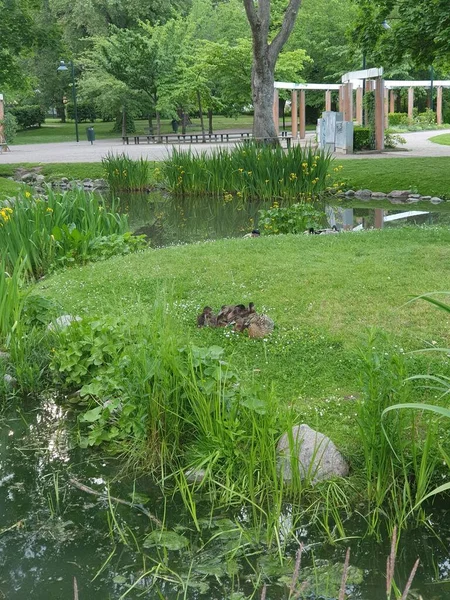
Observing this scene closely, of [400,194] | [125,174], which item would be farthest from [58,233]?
[400,194]

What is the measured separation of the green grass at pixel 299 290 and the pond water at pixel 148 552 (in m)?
1.03

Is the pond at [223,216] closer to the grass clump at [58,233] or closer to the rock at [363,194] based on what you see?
the rock at [363,194]

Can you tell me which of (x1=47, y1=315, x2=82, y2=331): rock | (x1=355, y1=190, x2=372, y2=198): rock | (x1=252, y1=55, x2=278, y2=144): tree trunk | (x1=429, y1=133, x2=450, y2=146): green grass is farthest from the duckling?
(x1=429, y1=133, x2=450, y2=146): green grass

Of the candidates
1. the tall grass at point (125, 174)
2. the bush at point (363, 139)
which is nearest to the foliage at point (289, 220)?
the tall grass at point (125, 174)

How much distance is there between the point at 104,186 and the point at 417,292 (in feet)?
46.6

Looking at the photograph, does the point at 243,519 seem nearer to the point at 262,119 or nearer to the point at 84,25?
the point at 262,119

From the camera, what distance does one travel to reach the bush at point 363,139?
25.3 m

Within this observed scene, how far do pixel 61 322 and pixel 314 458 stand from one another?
2687 millimetres

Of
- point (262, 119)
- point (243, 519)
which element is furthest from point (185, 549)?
point (262, 119)

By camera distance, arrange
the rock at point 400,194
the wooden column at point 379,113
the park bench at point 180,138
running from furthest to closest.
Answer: the park bench at point 180,138
the wooden column at point 379,113
the rock at point 400,194

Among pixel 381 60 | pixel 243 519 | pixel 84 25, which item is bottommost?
pixel 243 519

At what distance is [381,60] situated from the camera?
14.0m

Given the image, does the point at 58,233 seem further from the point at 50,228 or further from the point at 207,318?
the point at 207,318

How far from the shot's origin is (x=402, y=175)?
1780cm
